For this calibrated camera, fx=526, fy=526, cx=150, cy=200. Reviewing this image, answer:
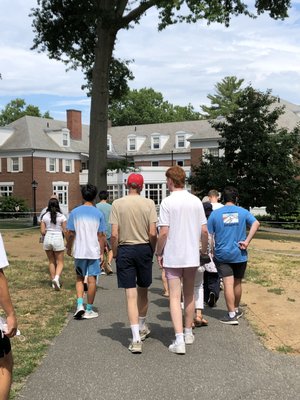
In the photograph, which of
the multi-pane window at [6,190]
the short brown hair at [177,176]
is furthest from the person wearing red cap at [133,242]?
the multi-pane window at [6,190]

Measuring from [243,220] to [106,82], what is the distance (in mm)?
15125

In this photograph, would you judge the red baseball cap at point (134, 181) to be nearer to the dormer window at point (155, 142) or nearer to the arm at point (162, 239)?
the arm at point (162, 239)

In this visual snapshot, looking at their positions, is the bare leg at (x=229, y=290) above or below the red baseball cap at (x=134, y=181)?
below

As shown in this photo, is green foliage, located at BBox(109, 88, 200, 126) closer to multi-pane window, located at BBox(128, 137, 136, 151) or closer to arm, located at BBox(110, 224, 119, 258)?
multi-pane window, located at BBox(128, 137, 136, 151)

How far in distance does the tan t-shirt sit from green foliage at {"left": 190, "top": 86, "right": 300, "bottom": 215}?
20.9m

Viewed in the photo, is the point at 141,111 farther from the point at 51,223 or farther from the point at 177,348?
the point at 177,348

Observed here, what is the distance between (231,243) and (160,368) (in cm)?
239

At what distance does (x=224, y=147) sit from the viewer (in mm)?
28094

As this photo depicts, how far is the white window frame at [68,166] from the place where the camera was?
184 feet

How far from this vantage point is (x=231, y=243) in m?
7.00

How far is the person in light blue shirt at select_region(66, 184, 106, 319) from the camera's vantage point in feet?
23.9

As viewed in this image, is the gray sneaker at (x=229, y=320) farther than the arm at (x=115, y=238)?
Yes

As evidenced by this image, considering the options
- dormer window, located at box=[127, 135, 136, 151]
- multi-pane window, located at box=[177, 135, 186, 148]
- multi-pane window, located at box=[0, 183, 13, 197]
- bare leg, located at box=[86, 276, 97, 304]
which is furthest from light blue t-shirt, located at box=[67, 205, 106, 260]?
dormer window, located at box=[127, 135, 136, 151]

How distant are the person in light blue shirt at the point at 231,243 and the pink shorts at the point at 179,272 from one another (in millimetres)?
1212
